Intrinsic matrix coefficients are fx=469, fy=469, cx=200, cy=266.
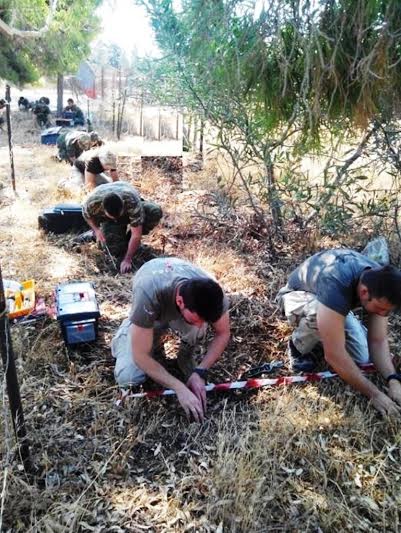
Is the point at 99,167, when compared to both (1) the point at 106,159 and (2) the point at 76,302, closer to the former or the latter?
(1) the point at 106,159

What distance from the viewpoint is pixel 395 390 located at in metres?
2.41

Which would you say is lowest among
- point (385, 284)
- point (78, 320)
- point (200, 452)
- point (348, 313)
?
point (200, 452)

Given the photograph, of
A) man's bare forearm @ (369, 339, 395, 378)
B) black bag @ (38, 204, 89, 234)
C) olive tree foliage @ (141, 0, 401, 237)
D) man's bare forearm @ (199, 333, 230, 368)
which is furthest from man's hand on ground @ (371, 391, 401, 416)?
black bag @ (38, 204, 89, 234)

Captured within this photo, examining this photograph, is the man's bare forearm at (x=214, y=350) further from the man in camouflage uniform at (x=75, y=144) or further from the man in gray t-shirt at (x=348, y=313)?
the man in camouflage uniform at (x=75, y=144)

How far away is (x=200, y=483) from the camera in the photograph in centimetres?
199

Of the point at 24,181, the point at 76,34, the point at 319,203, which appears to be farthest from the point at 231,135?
the point at 76,34

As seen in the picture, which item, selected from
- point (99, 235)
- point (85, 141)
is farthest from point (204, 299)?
point (85, 141)

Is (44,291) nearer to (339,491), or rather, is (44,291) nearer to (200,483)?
(200,483)

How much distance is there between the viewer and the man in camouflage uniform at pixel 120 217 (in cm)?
404

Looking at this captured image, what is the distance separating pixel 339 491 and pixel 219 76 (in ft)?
6.22

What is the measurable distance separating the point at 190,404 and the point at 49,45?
38.5 ft

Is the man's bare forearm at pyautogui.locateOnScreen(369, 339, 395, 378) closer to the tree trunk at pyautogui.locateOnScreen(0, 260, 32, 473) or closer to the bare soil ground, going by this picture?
the bare soil ground

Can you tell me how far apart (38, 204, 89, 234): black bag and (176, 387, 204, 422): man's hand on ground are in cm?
303

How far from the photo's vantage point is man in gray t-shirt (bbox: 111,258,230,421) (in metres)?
2.07
